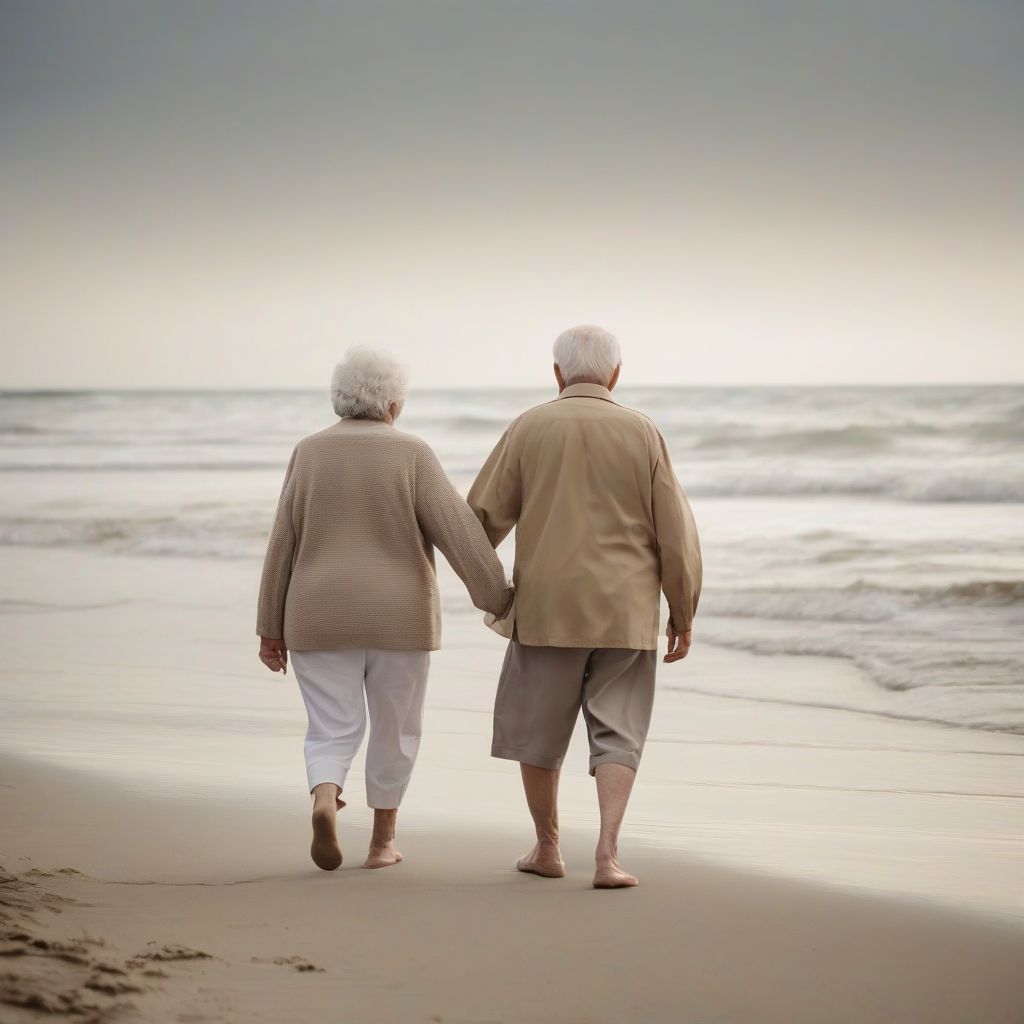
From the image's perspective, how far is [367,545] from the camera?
3340 mm

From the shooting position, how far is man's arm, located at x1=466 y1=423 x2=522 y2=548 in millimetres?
3434

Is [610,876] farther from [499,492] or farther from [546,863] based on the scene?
[499,492]

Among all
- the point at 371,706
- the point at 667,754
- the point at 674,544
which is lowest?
the point at 667,754

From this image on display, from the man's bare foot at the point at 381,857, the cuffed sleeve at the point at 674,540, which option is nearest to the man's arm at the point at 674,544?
the cuffed sleeve at the point at 674,540

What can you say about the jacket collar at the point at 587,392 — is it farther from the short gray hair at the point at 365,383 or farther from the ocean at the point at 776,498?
the ocean at the point at 776,498

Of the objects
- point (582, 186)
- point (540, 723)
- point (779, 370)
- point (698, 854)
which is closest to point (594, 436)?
point (540, 723)

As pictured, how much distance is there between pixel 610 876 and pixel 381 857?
2.10 ft

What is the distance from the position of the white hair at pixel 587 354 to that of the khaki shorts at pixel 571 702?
0.77m

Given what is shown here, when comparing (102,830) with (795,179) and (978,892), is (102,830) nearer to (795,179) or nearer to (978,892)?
(978,892)

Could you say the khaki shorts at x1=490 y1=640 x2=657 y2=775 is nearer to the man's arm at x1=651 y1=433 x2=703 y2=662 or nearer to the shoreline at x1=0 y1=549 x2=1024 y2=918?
the man's arm at x1=651 y1=433 x2=703 y2=662

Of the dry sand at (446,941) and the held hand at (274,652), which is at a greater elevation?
the held hand at (274,652)

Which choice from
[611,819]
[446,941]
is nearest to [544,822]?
[611,819]

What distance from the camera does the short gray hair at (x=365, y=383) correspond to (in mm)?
3406

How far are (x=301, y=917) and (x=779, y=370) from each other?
1185 inches
